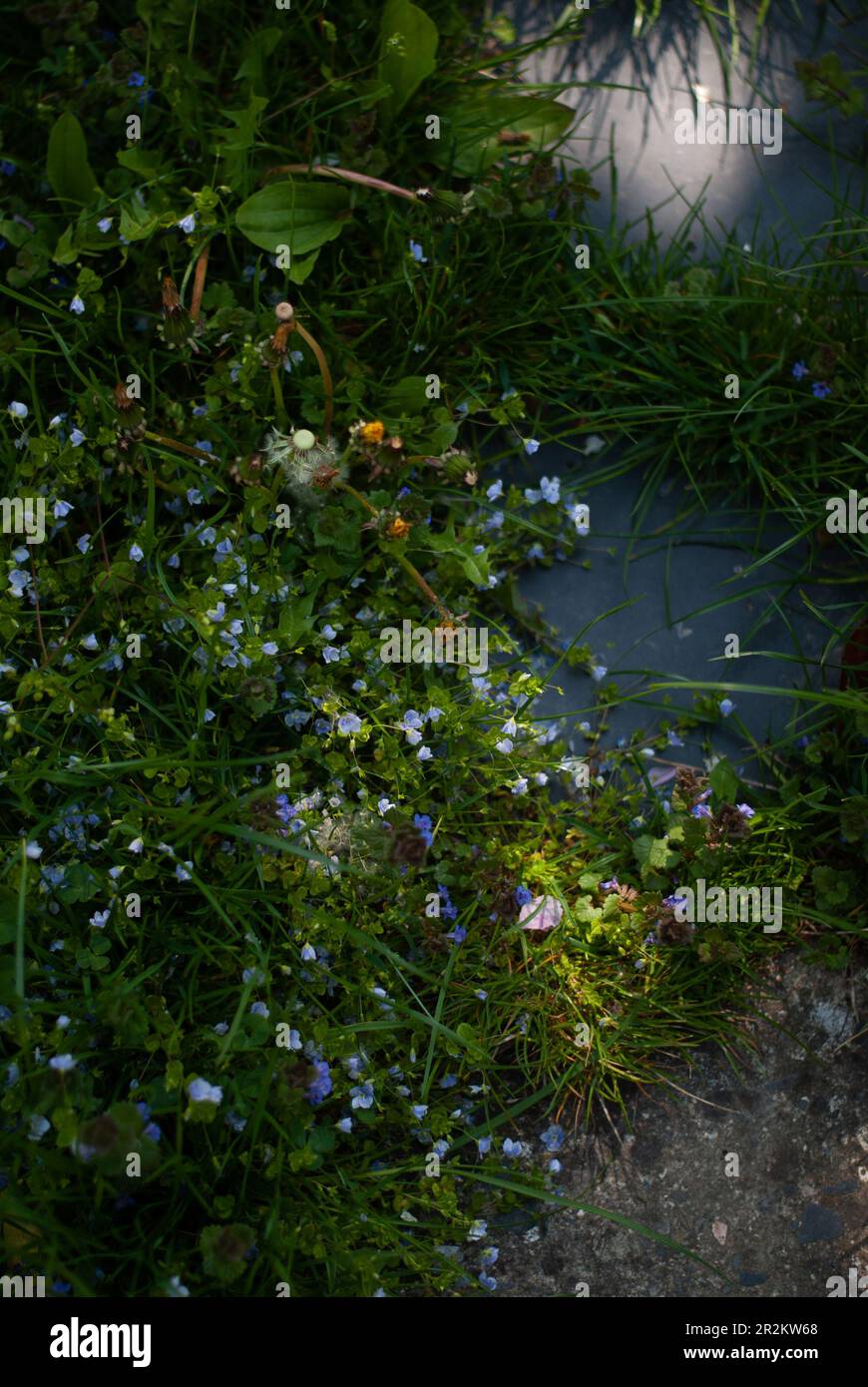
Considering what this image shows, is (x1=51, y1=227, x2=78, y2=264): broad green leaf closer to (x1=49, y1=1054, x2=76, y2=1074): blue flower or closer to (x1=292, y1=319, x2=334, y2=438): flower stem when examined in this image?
(x1=292, y1=319, x2=334, y2=438): flower stem

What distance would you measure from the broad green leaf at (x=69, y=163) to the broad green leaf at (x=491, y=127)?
0.88 meters

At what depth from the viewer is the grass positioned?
7.86 ft

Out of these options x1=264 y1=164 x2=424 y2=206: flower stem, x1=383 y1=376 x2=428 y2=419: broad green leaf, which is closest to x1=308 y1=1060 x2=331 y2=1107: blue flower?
x1=383 y1=376 x2=428 y2=419: broad green leaf

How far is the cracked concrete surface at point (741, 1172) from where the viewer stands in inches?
102

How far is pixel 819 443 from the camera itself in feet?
10.0

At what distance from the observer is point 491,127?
3.07 metres

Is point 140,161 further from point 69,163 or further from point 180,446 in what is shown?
point 180,446

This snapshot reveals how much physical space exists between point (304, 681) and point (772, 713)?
3.96 ft

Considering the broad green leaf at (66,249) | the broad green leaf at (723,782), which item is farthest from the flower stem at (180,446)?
the broad green leaf at (723,782)

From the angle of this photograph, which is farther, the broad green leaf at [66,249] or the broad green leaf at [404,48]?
the broad green leaf at [404,48]

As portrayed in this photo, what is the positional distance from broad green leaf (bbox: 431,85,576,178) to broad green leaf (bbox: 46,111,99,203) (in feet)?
2.89

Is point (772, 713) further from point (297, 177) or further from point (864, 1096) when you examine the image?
point (297, 177)

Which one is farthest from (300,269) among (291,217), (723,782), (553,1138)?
(553,1138)

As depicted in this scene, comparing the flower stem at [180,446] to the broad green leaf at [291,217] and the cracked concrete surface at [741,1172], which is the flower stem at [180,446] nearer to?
the broad green leaf at [291,217]
